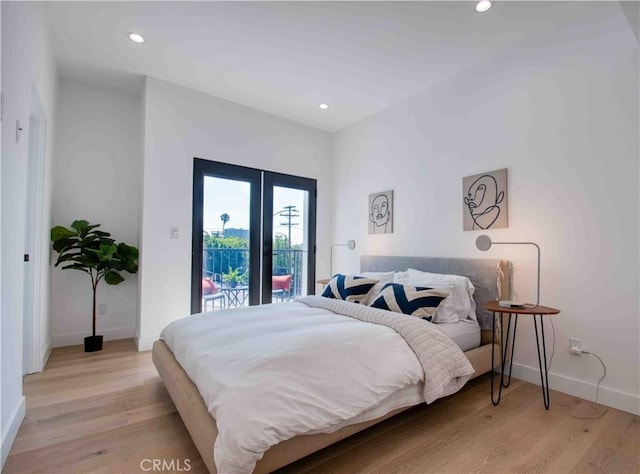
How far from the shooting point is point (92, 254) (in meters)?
3.10

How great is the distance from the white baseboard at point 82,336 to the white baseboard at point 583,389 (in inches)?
160

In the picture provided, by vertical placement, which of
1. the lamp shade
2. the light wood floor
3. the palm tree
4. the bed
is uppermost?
the palm tree

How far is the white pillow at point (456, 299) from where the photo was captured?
8.27 ft

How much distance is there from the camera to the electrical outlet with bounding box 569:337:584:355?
2.31 metres

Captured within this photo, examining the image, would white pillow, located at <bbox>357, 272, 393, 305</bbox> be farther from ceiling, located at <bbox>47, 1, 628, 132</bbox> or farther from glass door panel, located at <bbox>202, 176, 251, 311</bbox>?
ceiling, located at <bbox>47, 1, 628, 132</bbox>

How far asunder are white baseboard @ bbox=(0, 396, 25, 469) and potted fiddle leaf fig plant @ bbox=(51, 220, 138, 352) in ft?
4.67

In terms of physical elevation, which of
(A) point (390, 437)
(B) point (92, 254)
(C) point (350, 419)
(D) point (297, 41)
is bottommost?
(A) point (390, 437)

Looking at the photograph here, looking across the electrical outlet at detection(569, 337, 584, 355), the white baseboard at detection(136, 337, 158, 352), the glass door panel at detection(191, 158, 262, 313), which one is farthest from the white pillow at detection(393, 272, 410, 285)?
the white baseboard at detection(136, 337, 158, 352)

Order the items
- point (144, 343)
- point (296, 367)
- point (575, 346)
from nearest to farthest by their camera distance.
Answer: point (296, 367)
point (575, 346)
point (144, 343)

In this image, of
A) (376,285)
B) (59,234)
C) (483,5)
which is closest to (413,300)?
(376,285)

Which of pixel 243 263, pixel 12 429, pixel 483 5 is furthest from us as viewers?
pixel 243 263

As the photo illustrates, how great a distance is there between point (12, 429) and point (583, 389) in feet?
11.9

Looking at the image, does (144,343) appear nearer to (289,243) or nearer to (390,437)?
(289,243)

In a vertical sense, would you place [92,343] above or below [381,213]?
below
